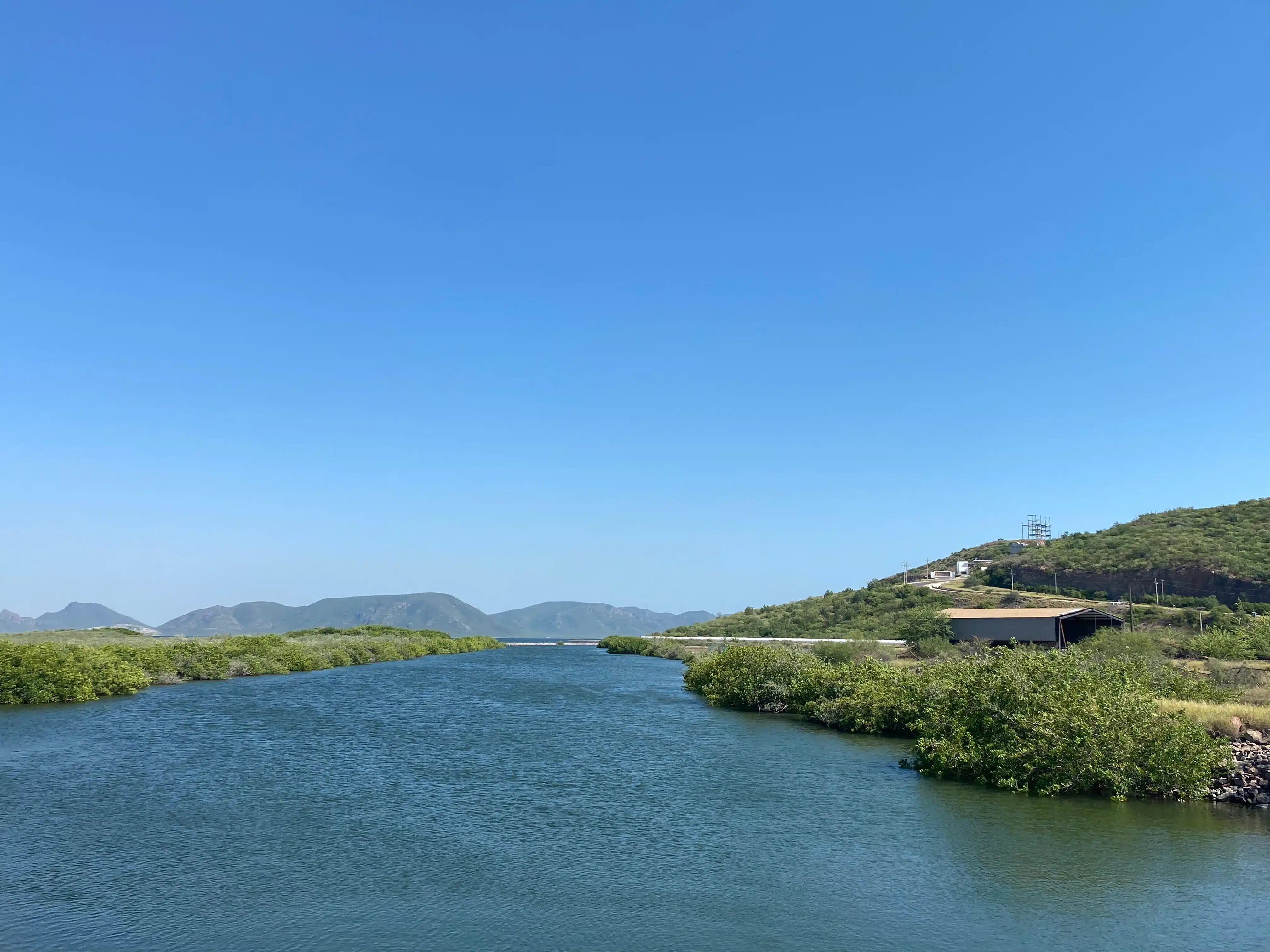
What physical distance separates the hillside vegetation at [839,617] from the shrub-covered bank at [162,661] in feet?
167

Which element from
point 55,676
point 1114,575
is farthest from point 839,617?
point 55,676

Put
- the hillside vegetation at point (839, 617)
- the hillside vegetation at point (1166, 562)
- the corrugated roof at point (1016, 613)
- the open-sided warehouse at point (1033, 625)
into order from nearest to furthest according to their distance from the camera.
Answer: the open-sided warehouse at point (1033, 625) → the corrugated roof at point (1016, 613) → the hillside vegetation at point (1166, 562) → the hillside vegetation at point (839, 617)

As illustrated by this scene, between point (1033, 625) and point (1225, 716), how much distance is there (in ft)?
121

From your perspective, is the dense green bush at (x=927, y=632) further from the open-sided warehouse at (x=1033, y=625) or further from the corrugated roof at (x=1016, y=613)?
the corrugated roof at (x=1016, y=613)

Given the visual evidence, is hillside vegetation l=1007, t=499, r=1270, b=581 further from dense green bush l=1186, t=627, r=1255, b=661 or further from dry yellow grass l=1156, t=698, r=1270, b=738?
dry yellow grass l=1156, t=698, r=1270, b=738

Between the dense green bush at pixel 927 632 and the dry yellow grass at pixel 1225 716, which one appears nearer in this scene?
the dry yellow grass at pixel 1225 716

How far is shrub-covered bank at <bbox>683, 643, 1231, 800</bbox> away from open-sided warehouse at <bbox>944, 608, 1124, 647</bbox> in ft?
82.3

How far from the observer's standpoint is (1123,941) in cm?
1538

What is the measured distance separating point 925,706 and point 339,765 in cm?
2500

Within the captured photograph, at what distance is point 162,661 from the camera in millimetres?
62781

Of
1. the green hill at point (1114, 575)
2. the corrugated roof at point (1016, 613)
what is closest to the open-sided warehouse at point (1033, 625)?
the corrugated roof at point (1016, 613)

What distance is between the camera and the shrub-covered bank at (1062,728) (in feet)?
84.9

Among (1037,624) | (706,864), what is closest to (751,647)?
(1037,624)

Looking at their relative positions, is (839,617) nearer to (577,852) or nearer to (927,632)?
(927,632)
